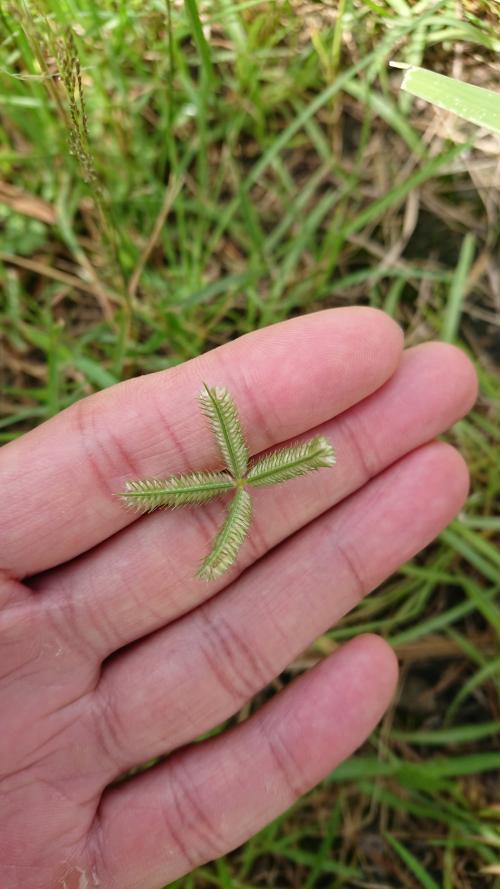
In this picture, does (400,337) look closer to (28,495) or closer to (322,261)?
(322,261)

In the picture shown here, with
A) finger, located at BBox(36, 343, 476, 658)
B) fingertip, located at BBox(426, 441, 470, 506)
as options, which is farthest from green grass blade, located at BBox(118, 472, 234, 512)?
fingertip, located at BBox(426, 441, 470, 506)

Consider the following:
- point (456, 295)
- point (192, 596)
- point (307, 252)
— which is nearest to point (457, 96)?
point (456, 295)

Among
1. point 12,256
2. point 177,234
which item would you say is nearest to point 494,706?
point 177,234

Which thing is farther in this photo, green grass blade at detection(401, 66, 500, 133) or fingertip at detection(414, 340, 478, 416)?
fingertip at detection(414, 340, 478, 416)

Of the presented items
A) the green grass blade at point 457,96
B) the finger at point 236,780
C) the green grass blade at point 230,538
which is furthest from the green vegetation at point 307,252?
the green grass blade at point 230,538

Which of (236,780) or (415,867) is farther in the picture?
(415,867)

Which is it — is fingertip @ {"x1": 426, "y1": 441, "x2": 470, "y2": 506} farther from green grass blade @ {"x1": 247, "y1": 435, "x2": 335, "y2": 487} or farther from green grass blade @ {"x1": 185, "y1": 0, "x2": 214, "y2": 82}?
green grass blade @ {"x1": 185, "y1": 0, "x2": 214, "y2": 82}

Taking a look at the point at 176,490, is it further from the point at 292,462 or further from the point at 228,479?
the point at 292,462
